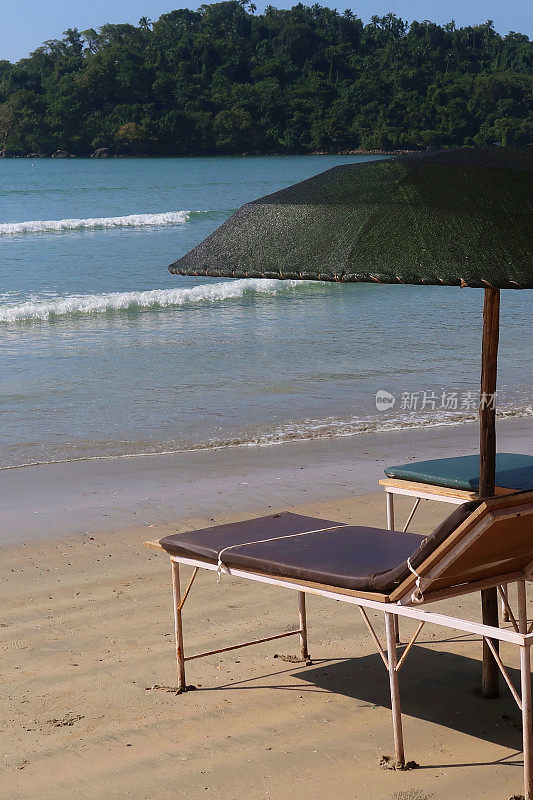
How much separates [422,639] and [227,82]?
101 m

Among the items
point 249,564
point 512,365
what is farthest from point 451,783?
point 512,365

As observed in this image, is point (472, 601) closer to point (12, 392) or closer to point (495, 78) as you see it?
point (12, 392)

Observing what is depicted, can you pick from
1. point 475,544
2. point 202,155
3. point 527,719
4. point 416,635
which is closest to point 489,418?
point 475,544

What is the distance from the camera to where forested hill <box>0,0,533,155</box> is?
9350cm

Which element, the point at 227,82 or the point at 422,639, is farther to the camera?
the point at 227,82

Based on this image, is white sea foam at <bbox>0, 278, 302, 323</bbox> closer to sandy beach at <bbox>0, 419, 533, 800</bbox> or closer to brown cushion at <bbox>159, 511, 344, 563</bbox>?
sandy beach at <bbox>0, 419, 533, 800</bbox>

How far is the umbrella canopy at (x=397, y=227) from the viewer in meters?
2.76

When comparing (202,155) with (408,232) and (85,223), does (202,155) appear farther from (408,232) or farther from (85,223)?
(408,232)

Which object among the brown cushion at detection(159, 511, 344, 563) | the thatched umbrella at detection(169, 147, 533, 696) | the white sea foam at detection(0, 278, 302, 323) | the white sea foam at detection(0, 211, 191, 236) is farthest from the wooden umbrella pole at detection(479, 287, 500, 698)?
the white sea foam at detection(0, 211, 191, 236)

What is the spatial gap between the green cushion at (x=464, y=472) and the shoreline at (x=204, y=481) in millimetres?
1911

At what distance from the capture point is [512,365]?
40.1ft

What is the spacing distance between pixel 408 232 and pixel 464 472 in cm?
166

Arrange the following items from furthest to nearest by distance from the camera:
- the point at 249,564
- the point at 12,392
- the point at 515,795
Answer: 1. the point at 12,392
2. the point at 249,564
3. the point at 515,795

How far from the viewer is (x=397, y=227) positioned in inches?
114
